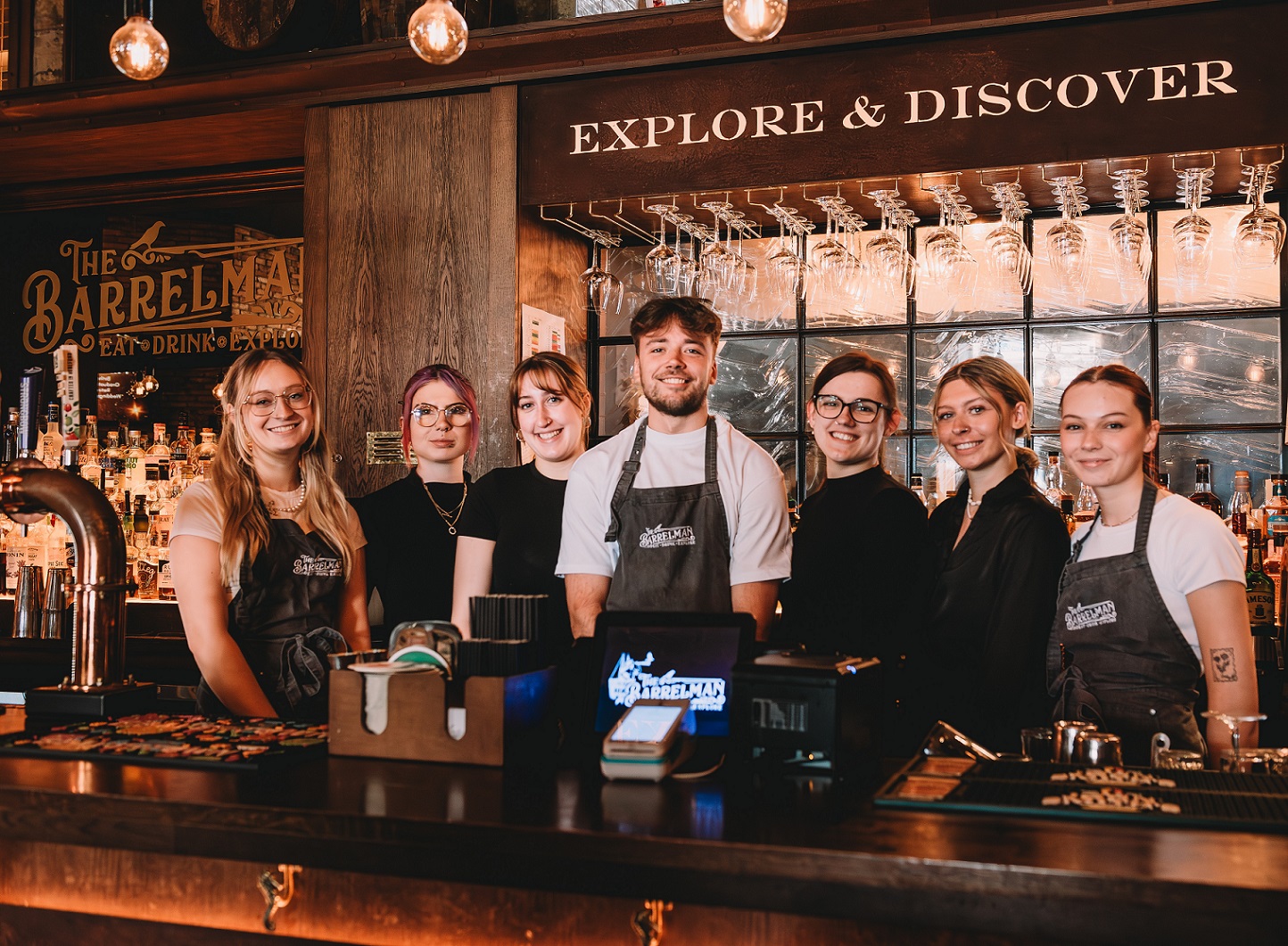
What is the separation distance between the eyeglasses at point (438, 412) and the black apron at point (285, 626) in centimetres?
76

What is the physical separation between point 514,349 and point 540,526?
3.61 ft

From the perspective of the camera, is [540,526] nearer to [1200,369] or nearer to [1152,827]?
[1152,827]

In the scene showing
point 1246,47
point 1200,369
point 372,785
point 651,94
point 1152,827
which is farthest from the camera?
Answer: point 1200,369

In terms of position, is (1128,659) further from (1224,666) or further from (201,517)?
(201,517)

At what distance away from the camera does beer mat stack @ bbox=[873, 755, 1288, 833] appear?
1461 mm

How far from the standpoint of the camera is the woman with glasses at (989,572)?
2.49m

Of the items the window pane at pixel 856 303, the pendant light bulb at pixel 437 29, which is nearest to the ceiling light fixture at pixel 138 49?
the pendant light bulb at pixel 437 29

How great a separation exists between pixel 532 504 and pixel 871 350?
187 cm

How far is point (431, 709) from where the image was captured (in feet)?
5.97

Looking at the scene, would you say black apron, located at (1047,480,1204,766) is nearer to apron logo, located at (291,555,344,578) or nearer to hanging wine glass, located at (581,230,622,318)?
apron logo, located at (291,555,344,578)

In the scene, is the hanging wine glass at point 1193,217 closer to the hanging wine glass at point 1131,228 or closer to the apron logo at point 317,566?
the hanging wine glass at point 1131,228

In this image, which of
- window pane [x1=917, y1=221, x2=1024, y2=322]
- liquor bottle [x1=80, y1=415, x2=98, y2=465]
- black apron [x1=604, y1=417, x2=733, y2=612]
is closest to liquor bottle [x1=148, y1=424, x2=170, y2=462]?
liquor bottle [x1=80, y1=415, x2=98, y2=465]

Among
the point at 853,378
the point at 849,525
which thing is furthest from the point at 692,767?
the point at 853,378

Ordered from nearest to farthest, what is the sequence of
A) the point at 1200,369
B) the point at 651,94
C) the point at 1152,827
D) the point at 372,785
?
1. the point at 1152,827
2. the point at 372,785
3. the point at 651,94
4. the point at 1200,369
